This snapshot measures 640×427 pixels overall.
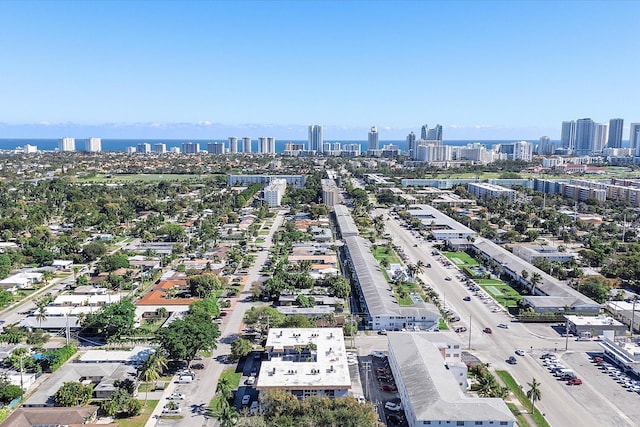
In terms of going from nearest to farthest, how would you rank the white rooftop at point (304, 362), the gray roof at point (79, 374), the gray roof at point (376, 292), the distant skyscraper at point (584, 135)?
the white rooftop at point (304, 362) < the gray roof at point (79, 374) < the gray roof at point (376, 292) < the distant skyscraper at point (584, 135)

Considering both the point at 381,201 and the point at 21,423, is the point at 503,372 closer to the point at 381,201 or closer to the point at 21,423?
the point at 21,423

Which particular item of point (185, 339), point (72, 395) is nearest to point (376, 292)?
point (185, 339)

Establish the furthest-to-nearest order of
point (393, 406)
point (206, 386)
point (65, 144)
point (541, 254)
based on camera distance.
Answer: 1. point (65, 144)
2. point (541, 254)
3. point (206, 386)
4. point (393, 406)

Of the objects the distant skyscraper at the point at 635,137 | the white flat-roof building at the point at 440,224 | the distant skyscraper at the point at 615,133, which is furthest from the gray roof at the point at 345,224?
the distant skyscraper at the point at 615,133

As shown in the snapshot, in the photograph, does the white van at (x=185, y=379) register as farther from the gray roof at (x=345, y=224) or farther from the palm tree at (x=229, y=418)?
the gray roof at (x=345, y=224)

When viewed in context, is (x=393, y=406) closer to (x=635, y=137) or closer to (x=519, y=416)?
(x=519, y=416)

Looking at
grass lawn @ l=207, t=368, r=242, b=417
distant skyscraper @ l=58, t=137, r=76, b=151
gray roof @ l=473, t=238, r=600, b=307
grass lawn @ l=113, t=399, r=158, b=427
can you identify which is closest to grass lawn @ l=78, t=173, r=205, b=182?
gray roof @ l=473, t=238, r=600, b=307
